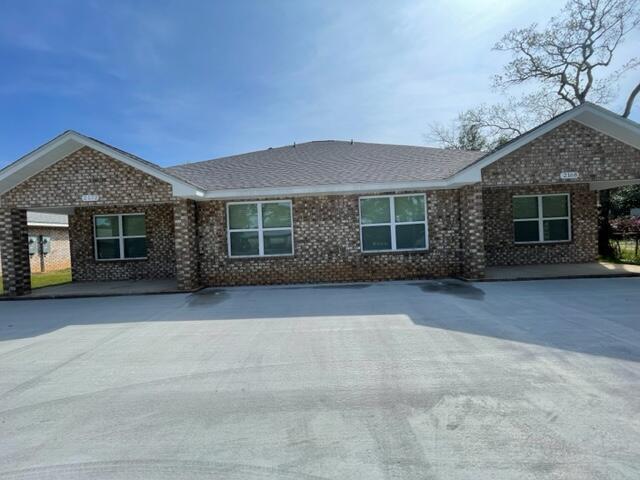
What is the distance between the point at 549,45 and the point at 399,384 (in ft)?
85.4

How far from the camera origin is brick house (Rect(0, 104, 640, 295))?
10.5 metres

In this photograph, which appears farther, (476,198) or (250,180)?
(250,180)

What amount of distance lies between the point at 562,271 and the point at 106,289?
13302 mm

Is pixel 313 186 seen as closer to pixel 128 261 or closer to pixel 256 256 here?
pixel 256 256

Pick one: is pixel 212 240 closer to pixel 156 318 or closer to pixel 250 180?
pixel 250 180

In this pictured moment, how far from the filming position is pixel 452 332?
20.3 feet

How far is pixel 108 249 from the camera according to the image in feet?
47.1

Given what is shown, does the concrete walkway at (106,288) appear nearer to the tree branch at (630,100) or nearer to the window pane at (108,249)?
the window pane at (108,249)

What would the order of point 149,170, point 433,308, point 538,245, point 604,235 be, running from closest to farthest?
point 433,308 → point 149,170 → point 538,245 → point 604,235

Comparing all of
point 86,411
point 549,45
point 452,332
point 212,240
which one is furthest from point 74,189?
point 549,45

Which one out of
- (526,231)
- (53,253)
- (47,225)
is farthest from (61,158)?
(526,231)

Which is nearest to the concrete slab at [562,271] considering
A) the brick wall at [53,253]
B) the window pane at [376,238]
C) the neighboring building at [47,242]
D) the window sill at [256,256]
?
the window pane at [376,238]

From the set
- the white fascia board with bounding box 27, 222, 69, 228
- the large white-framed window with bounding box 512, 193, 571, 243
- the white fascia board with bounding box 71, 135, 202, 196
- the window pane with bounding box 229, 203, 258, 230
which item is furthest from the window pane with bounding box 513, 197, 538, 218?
the white fascia board with bounding box 27, 222, 69, 228

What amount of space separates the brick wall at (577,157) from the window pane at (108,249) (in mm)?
12948
